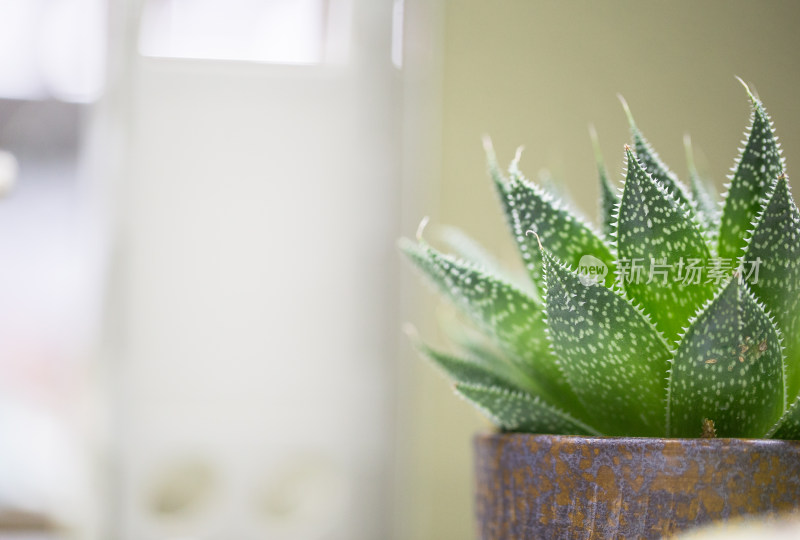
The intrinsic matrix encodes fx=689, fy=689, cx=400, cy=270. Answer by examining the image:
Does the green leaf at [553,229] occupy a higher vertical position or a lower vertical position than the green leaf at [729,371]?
higher

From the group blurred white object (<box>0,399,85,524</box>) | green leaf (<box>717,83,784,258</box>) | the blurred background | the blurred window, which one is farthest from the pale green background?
blurred white object (<box>0,399,85,524</box>)

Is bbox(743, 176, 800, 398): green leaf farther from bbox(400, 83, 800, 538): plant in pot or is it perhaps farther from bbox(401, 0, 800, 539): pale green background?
bbox(401, 0, 800, 539): pale green background

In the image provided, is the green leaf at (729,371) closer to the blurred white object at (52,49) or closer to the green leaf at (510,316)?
the green leaf at (510,316)

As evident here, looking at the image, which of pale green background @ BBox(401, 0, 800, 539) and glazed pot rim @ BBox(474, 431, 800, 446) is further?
pale green background @ BBox(401, 0, 800, 539)

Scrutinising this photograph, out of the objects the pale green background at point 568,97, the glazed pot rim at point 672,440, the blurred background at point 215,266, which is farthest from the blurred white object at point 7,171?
the glazed pot rim at point 672,440

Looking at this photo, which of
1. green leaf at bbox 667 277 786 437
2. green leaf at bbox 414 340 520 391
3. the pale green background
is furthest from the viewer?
the pale green background

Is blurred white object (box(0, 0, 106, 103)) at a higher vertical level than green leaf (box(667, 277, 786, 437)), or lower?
higher

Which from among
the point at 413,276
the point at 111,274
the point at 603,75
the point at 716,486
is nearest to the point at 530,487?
the point at 716,486
